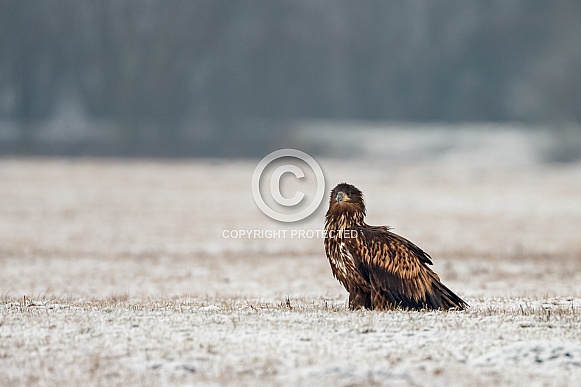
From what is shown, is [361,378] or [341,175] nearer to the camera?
[361,378]

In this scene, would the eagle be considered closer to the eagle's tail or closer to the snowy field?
the eagle's tail

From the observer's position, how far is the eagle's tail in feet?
36.9

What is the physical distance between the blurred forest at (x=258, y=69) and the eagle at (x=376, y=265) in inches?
1903

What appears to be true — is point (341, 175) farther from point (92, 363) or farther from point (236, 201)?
point (92, 363)

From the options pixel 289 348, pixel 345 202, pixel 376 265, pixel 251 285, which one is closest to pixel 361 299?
pixel 376 265

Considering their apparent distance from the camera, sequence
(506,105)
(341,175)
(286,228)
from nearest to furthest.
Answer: (286,228)
(341,175)
(506,105)

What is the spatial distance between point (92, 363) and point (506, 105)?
6728cm

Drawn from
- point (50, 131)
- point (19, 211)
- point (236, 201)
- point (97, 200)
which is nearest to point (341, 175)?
point (236, 201)

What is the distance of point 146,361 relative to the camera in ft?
30.0
